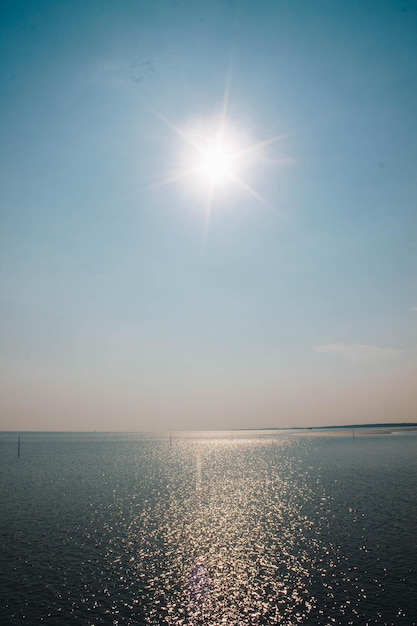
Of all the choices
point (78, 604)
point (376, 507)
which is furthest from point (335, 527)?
point (78, 604)

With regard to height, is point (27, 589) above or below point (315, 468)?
above

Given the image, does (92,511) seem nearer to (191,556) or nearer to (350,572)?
(191,556)

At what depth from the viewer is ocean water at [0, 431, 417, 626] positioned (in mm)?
23266

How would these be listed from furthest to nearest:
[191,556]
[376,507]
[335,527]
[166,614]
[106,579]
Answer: [376,507]
[335,527]
[191,556]
[106,579]
[166,614]

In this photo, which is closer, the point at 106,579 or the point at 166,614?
the point at 166,614

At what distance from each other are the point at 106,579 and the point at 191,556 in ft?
26.1

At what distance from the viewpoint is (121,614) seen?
2289 centimetres

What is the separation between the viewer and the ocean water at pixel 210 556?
23.3 meters

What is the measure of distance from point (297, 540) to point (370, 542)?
6278 mm

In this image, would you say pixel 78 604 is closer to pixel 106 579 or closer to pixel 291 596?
pixel 106 579

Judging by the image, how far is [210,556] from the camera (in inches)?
1324

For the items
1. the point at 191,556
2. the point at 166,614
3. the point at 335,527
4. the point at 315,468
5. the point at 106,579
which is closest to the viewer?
the point at 166,614

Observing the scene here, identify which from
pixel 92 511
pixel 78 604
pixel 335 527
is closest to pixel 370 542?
pixel 335 527

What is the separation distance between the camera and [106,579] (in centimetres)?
2811
